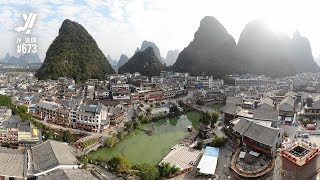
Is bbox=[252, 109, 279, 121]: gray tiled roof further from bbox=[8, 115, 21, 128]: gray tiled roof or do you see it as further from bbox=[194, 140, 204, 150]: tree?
bbox=[8, 115, 21, 128]: gray tiled roof

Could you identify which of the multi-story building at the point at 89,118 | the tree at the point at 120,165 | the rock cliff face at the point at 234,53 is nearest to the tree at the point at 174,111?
the multi-story building at the point at 89,118

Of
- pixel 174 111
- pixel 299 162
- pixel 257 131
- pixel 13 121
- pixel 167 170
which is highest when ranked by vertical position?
pixel 299 162

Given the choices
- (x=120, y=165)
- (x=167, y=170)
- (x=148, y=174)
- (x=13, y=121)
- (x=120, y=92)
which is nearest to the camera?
(x=148, y=174)

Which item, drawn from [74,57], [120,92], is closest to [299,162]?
[120,92]

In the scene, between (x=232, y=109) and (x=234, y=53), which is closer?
(x=232, y=109)

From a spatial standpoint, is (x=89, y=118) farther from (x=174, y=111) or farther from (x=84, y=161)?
(x=174, y=111)

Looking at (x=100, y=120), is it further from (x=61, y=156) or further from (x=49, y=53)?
(x=49, y=53)
